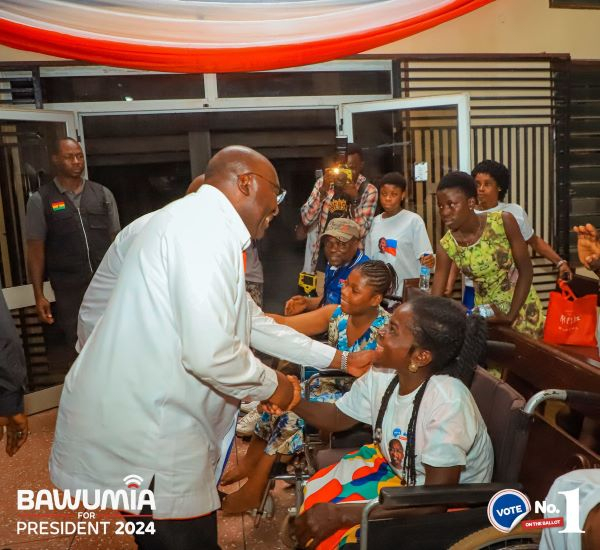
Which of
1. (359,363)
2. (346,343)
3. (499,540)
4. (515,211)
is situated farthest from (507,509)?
(515,211)

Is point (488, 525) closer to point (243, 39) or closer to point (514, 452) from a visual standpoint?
point (514, 452)

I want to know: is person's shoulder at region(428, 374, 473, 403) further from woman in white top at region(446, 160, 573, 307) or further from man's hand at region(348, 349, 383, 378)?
woman in white top at region(446, 160, 573, 307)

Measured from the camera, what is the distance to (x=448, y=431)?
1670 mm

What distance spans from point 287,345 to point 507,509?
→ 3.08 ft

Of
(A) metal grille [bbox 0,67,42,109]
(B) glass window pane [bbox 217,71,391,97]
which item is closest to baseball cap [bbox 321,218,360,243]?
(B) glass window pane [bbox 217,71,391,97]

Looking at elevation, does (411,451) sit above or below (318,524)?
above

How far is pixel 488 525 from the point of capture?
1631mm

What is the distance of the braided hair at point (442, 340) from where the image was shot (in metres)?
1.78

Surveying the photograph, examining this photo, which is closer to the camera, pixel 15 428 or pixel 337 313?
pixel 15 428

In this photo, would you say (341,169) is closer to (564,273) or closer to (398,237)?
(398,237)

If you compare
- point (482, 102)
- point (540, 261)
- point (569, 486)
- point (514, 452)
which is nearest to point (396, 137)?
point (482, 102)

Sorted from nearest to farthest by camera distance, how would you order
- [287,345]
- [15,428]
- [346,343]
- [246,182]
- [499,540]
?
[499,540]
[246,182]
[15,428]
[287,345]
[346,343]

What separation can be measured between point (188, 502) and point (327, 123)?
6594 mm

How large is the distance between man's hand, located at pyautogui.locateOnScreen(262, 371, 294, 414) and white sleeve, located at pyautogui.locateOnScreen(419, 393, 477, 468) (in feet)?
1.34
